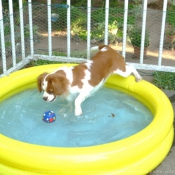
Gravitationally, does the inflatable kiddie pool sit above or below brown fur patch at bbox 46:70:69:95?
below

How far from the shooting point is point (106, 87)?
17.6 feet

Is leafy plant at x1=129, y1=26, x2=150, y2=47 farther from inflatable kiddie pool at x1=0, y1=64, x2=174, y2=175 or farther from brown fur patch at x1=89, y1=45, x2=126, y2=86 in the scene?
inflatable kiddie pool at x1=0, y1=64, x2=174, y2=175

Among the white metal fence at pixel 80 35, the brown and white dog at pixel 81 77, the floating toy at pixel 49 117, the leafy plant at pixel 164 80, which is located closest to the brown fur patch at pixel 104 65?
the brown and white dog at pixel 81 77

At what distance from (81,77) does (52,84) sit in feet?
1.71

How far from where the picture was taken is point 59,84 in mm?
4078

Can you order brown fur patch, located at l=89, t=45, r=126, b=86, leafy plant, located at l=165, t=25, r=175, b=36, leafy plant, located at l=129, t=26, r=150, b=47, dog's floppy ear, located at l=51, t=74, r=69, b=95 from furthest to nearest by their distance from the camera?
leafy plant, located at l=165, t=25, r=175, b=36 → leafy plant, located at l=129, t=26, r=150, b=47 → brown fur patch, located at l=89, t=45, r=126, b=86 → dog's floppy ear, located at l=51, t=74, r=69, b=95

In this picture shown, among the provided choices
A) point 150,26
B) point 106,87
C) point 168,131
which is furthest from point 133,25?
point 168,131

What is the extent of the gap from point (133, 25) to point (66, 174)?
4.49 metres

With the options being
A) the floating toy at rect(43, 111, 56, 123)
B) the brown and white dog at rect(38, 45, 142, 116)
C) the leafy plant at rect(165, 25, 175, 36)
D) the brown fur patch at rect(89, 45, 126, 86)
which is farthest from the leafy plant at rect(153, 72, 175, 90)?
the floating toy at rect(43, 111, 56, 123)

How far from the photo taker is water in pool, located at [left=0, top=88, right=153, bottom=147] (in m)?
4.14

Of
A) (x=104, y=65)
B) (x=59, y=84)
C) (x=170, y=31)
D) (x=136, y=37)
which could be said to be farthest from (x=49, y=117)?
(x=170, y=31)

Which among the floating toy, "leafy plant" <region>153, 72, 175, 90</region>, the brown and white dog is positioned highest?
the brown and white dog

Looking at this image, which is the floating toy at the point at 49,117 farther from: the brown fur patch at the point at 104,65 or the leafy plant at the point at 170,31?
the leafy plant at the point at 170,31

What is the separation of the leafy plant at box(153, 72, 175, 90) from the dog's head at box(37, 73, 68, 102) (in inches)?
82.2
